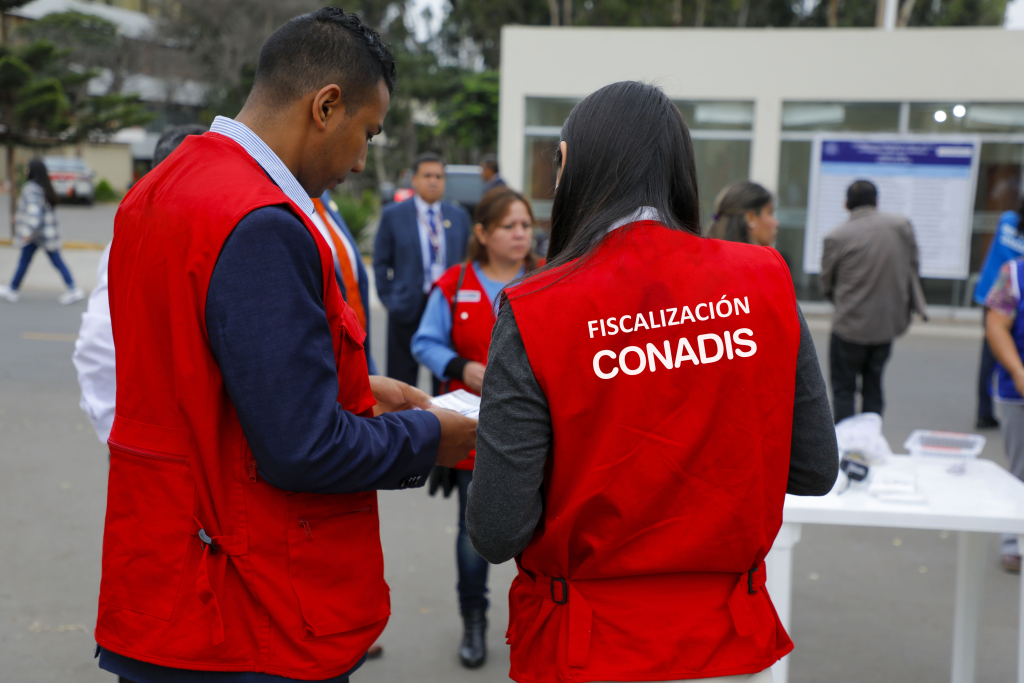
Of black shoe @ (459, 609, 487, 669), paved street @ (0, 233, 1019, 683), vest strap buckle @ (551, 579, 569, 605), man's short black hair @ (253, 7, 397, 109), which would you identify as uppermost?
man's short black hair @ (253, 7, 397, 109)


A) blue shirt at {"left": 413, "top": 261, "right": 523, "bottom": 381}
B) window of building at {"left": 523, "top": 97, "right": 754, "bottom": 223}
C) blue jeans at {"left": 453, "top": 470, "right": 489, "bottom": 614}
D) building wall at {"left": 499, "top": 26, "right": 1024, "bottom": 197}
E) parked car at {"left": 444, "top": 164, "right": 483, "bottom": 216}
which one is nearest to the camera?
blue jeans at {"left": 453, "top": 470, "right": 489, "bottom": 614}

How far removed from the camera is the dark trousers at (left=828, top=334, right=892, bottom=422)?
6.16 metres

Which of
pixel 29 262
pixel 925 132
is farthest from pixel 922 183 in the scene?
pixel 29 262

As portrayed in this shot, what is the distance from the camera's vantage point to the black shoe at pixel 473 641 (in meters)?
3.39

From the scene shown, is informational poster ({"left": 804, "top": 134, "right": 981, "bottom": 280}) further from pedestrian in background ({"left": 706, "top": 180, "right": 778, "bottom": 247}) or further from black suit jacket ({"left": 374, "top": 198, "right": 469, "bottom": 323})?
pedestrian in background ({"left": 706, "top": 180, "right": 778, "bottom": 247})

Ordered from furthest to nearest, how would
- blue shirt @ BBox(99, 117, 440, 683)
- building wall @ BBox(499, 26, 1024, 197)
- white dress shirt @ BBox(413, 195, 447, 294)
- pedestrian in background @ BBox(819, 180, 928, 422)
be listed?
building wall @ BBox(499, 26, 1024, 197), white dress shirt @ BBox(413, 195, 447, 294), pedestrian in background @ BBox(819, 180, 928, 422), blue shirt @ BBox(99, 117, 440, 683)

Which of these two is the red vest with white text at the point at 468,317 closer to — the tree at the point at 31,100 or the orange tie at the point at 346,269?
the orange tie at the point at 346,269

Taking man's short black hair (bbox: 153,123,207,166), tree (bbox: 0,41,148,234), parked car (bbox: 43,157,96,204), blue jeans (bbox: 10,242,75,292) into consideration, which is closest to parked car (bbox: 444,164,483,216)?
blue jeans (bbox: 10,242,75,292)

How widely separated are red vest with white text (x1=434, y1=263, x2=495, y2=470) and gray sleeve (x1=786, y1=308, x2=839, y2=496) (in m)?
1.87

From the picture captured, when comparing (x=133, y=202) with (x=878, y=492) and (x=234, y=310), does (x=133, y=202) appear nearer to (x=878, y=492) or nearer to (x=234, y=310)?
(x=234, y=310)

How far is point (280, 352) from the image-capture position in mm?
1365

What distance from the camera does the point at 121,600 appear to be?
1.50 meters

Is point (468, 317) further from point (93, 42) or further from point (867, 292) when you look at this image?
point (93, 42)

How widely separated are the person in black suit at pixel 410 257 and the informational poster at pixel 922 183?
637 cm
